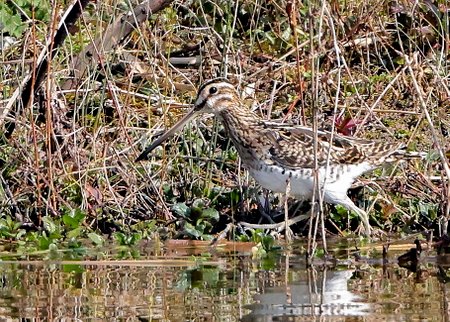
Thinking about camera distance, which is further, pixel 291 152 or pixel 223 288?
pixel 291 152

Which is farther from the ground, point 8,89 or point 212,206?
point 8,89

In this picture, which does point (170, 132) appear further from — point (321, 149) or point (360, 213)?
point (360, 213)

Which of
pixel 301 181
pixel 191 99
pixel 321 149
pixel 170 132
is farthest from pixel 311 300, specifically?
pixel 191 99

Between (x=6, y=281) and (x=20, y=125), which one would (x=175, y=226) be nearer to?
(x=20, y=125)

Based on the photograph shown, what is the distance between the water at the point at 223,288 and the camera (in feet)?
16.9

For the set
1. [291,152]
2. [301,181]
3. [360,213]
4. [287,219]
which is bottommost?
[287,219]

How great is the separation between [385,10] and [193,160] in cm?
282

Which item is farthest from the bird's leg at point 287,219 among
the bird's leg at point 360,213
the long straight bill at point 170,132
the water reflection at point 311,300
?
the long straight bill at point 170,132

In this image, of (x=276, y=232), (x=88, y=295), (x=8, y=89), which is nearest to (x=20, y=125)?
(x=8, y=89)

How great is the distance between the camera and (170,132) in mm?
8016

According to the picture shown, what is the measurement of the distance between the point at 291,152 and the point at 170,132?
85cm

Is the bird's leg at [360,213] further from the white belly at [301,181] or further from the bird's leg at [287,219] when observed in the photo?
the bird's leg at [287,219]

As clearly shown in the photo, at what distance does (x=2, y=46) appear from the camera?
8805 millimetres

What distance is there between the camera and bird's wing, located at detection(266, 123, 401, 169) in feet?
24.9
